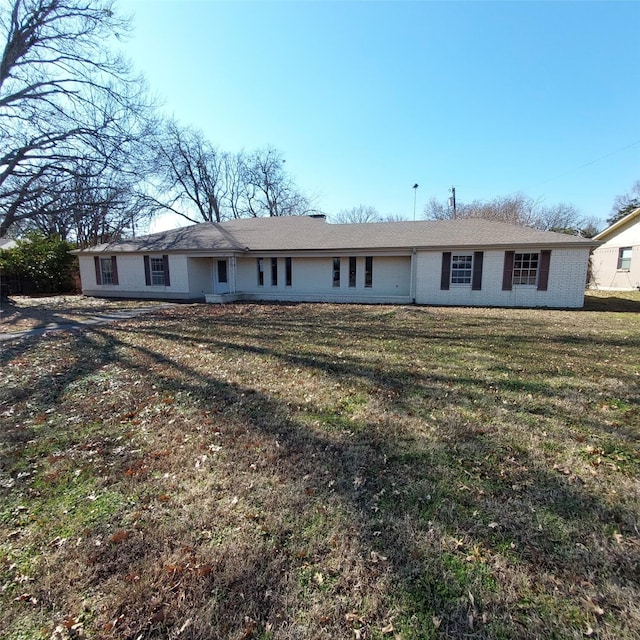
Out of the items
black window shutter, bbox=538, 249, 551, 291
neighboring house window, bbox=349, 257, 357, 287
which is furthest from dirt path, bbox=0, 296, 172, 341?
black window shutter, bbox=538, 249, 551, 291

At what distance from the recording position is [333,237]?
59.5 ft

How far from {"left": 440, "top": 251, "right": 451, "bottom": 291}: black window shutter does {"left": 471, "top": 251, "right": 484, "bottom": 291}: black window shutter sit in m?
0.98

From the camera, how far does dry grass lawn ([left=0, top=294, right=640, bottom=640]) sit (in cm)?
193

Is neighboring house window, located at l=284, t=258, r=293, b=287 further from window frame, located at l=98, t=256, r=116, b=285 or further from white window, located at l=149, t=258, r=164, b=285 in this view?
window frame, located at l=98, t=256, r=116, b=285

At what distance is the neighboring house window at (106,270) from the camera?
19609mm

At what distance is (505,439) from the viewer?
3727 millimetres

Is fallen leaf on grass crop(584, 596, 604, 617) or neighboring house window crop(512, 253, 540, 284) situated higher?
neighboring house window crop(512, 253, 540, 284)

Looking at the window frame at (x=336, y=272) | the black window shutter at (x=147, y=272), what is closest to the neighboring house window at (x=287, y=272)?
the window frame at (x=336, y=272)

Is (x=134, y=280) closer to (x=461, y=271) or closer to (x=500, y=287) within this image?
(x=461, y=271)

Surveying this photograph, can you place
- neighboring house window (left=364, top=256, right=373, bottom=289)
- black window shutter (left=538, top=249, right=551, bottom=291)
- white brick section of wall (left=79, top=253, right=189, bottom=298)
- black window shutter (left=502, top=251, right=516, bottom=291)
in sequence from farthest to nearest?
1. white brick section of wall (left=79, top=253, right=189, bottom=298)
2. neighboring house window (left=364, top=256, right=373, bottom=289)
3. black window shutter (left=502, top=251, right=516, bottom=291)
4. black window shutter (left=538, top=249, right=551, bottom=291)

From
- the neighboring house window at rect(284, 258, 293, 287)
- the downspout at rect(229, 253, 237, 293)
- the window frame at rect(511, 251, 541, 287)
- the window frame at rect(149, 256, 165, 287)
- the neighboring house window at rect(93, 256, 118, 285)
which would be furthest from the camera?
the neighboring house window at rect(93, 256, 118, 285)

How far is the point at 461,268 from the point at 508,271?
70.3 inches

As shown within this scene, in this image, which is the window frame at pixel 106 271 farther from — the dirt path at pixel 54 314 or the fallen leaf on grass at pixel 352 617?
the fallen leaf on grass at pixel 352 617

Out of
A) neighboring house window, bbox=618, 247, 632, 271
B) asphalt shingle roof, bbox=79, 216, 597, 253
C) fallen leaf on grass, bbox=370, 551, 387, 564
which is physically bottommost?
fallen leaf on grass, bbox=370, 551, 387, 564
